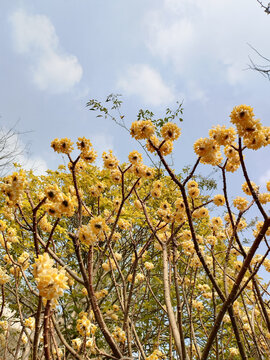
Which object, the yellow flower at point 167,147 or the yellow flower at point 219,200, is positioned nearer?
the yellow flower at point 167,147

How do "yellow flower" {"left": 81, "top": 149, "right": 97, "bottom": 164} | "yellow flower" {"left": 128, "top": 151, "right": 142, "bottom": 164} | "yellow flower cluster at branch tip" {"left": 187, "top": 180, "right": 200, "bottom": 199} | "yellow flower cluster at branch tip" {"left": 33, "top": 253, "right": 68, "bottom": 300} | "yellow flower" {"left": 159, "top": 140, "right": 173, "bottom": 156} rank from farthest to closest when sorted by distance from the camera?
"yellow flower cluster at branch tip" {"left": 187, "top": 180, "right": 200, "bottom": 199} → "yellow flower" {"left": 128, "top": 151, "right": 142, "bottom": 164} → "yellow flower" {"left": 81, "top": 149, "right": 97, "bottom": 164} → "yellow flower" {"left": 159, "top": 140, "right": 173, "bottom": 156} → "yellow flower cluster at branch tip" {"left": 33, "top": 253, "right": 68, "bottom": 300}

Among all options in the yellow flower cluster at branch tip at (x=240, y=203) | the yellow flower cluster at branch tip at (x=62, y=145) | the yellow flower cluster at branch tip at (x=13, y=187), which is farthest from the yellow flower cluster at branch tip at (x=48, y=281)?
the yellow flower cluster at branch tip at (x=240, y=203)

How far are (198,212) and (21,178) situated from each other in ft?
5.53

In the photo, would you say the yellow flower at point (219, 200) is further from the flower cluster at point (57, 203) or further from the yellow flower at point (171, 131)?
the flower cluster at point (57, 203)

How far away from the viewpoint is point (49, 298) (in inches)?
45.3

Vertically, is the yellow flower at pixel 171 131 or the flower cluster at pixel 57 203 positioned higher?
the yellow flower at pixel 171 131

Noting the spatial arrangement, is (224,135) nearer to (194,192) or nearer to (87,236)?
(194,192)

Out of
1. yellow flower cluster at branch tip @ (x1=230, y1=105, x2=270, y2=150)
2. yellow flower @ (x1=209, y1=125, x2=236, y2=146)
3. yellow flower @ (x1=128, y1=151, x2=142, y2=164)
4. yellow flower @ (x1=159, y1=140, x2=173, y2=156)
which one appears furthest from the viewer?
yellow flower @ (x1=128, y1=151, x2=142, y2=164)

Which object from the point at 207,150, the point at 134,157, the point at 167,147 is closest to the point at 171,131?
the point at 167,147

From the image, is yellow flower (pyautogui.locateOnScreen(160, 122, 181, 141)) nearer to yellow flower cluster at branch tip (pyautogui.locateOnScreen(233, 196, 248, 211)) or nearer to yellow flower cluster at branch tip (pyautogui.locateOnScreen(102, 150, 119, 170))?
yellow flower cluster at branch tip (pyautogui.locateOnScreen(102, 150, 119, 170))

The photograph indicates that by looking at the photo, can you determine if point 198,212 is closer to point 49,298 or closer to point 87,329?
point 87,329

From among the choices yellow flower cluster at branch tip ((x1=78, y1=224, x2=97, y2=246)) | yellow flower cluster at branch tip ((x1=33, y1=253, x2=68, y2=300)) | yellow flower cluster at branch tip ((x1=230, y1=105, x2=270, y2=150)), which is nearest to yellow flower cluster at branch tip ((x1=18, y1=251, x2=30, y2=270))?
yellow flower cluster at branch tip ((x1=78, y1=224, x2=97, y2=246))

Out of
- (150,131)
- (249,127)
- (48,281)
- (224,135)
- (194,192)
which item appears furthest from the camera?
(194,192)

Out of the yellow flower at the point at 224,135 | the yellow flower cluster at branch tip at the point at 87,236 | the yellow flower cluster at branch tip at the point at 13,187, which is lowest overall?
the yellow flower cluster at branch tip at the point at 87,236
